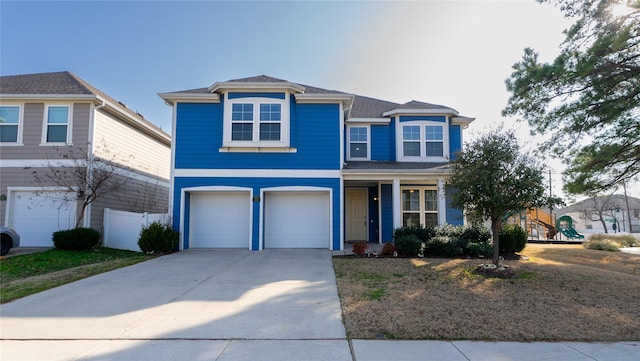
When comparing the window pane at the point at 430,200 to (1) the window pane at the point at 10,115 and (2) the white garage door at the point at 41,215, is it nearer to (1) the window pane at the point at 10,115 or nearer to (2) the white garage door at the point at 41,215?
(2) the white garage door at the point at 41,215

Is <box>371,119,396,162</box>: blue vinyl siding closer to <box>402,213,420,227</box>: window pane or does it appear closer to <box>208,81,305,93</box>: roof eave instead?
<box>402,213,420,227</box>: window pane

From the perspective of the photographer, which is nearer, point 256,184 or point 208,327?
point 208,327

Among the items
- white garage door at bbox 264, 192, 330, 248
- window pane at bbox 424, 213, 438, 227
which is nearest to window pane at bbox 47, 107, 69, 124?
white garage door at bbox 264, 192, 330, 248

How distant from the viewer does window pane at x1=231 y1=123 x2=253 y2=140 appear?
13.1 meters

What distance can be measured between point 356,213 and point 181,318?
37.0ft

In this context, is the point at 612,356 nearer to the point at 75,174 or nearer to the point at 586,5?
the point at 586,5

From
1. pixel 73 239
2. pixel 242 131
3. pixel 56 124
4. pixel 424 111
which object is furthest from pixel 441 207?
pixel 56 124

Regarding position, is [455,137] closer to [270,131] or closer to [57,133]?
[270,131]

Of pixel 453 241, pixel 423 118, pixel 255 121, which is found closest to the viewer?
pixel 453 241

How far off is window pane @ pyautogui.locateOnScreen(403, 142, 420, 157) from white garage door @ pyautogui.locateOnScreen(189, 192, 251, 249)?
6893 millimetres

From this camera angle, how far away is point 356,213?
1591 cm

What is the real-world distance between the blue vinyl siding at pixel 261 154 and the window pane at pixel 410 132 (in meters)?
3.48

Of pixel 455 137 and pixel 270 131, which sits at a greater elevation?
pixel 455 137

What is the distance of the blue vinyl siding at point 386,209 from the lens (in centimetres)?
1505
